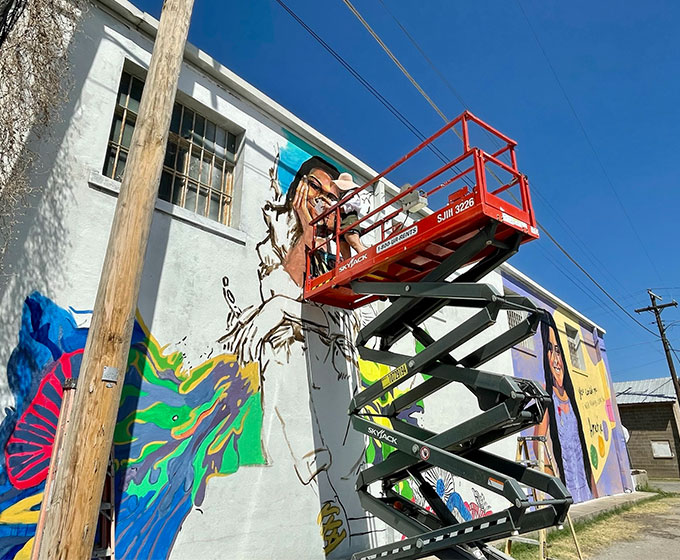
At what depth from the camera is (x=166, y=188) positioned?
234 inches

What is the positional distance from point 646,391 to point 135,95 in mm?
36859

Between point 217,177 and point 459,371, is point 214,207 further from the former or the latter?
point 459,371

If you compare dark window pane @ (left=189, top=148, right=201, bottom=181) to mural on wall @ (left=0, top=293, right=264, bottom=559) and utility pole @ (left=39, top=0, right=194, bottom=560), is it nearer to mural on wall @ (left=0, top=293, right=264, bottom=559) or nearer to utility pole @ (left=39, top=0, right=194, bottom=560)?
utility pole @ (left=39, top=0, right=194, bottom=560)

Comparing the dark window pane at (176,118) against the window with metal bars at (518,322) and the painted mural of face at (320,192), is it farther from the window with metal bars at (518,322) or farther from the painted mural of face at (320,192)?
the window with metal bars at (518,322)

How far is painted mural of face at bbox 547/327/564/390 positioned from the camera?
15.4 m

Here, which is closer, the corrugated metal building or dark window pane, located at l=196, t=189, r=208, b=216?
dark window pane, located at l=196, t=189, r=208, b=216

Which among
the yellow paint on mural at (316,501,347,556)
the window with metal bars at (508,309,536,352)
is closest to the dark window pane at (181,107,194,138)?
the yellow paint on mural at (316,501,347,556)

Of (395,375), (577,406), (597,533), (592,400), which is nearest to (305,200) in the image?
(395,375)

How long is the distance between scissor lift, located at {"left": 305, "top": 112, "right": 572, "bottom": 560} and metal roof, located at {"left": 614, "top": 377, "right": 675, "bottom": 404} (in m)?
29.5

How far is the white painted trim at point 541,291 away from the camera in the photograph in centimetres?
1441

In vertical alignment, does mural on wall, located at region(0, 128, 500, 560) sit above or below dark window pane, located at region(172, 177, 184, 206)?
below

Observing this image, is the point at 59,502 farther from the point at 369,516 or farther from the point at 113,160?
the point at 369,516

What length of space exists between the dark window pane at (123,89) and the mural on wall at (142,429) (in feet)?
9.23

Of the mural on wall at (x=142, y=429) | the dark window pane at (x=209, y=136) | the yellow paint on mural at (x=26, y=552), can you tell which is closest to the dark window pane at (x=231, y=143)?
the dark window pane at (x=209, y=136)
